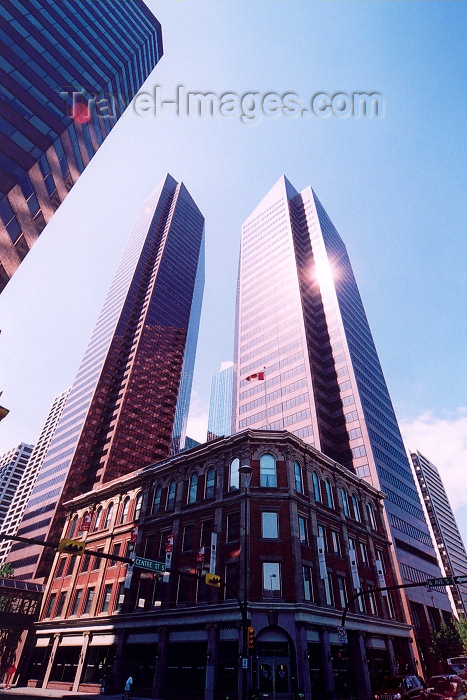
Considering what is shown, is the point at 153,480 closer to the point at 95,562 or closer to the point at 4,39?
the point at 95,562

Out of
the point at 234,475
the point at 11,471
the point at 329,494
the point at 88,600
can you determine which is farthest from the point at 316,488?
the point at 11,471

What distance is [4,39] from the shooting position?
131 feet

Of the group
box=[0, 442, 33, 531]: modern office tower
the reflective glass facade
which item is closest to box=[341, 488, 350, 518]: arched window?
the reflective glass facade

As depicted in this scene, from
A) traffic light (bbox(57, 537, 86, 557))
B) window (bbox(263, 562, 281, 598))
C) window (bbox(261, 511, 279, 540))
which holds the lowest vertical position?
traffic light (bbox(57, 537, 86, 557))

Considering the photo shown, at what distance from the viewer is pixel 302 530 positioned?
32531mm

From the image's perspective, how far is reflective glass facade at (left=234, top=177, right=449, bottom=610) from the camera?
76.6 metres

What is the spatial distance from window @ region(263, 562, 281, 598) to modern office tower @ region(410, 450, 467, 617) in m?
130

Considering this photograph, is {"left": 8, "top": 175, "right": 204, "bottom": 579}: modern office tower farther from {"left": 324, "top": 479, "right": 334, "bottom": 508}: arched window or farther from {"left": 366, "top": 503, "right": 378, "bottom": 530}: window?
{"left": 324, "top": 479, "right": 334, "bottom": 508}: arched window

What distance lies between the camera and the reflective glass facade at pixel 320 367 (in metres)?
76.6

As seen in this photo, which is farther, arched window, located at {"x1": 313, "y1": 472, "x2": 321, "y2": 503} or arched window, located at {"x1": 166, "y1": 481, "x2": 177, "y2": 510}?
arched window, located at {"x1": 166, "y1": 481, "x2": 177, "y2": 510}

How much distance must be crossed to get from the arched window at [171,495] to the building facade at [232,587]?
0.42 feet

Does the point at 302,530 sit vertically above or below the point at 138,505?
below

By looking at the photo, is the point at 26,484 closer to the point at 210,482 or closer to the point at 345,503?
the point at 210,482

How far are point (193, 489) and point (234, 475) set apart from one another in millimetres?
5234
